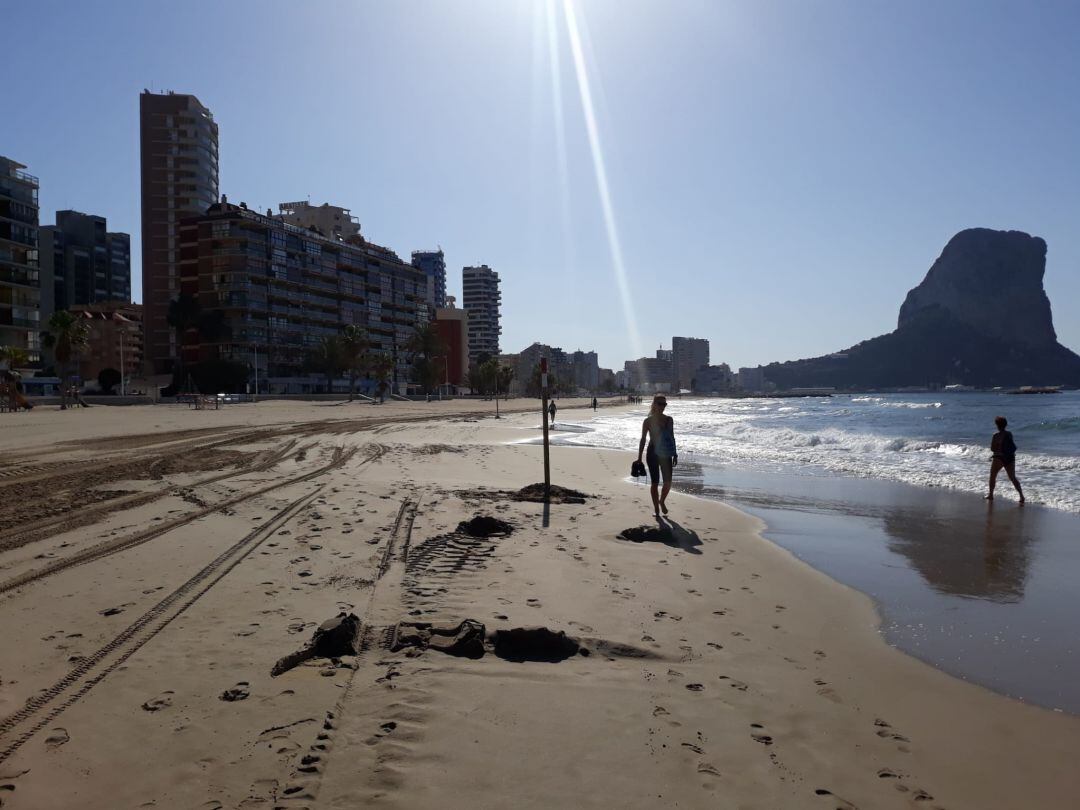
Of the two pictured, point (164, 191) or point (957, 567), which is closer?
point (957, 567)

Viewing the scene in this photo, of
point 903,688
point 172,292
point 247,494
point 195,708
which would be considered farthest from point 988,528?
point 172,292

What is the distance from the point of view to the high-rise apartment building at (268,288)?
283 ft

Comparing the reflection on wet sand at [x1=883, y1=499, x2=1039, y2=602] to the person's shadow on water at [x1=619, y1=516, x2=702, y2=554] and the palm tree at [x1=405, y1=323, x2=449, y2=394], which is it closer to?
the person's shadow on water at [x1=619, y1=516, x2=702, y2=554]

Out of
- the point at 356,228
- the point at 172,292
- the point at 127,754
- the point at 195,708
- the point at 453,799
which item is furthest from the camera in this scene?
the point at 356,228

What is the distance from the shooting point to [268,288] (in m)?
89.7

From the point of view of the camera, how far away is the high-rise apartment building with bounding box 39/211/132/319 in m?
140

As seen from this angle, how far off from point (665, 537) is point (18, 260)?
258ft

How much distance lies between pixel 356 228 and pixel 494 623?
452 feet

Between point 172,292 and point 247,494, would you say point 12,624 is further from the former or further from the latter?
point 172,292

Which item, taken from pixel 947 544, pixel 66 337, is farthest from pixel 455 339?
pixel 947 544

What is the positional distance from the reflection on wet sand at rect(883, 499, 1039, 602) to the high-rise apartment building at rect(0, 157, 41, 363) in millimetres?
77091

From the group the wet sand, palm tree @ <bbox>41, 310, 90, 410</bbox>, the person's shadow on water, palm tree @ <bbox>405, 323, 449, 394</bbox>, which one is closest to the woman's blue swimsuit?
the person's shadow on water

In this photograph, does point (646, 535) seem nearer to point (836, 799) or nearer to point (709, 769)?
point (709, 769)

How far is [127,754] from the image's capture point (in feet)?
9.61
